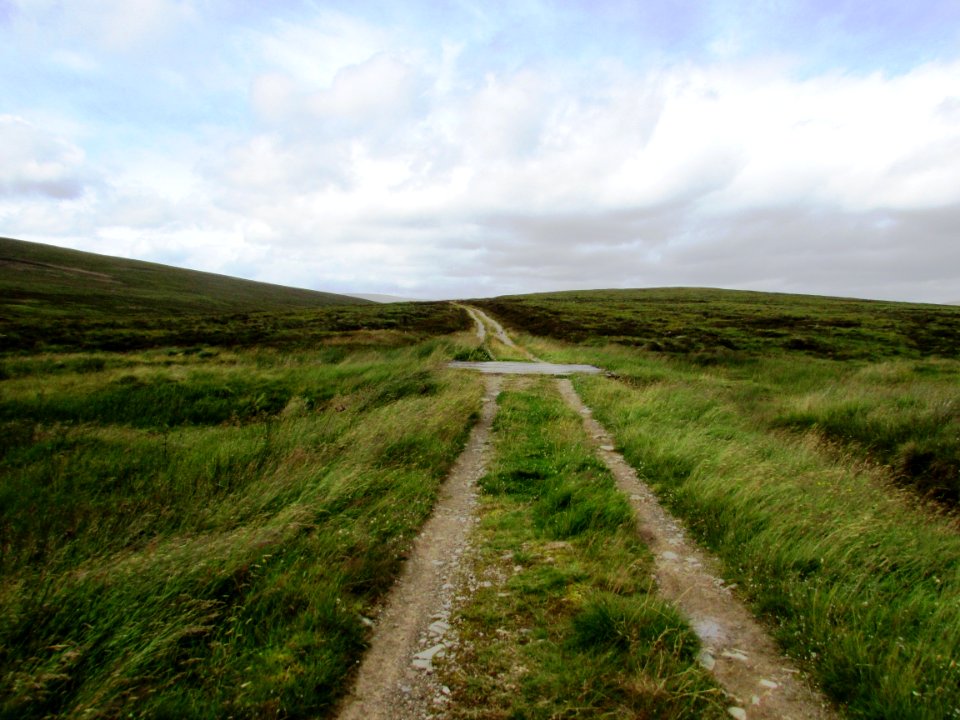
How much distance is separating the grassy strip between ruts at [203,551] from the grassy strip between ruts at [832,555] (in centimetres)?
362

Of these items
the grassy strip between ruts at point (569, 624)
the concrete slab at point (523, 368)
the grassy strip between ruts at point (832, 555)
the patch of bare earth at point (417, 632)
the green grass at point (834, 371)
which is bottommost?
the patch of bare earth at point (417, 632)

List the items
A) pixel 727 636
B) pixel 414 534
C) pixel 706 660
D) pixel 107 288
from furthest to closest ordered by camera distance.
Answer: pixel 107 288 < pixel 414 534 < pixel 727 636 < pixel 706 660

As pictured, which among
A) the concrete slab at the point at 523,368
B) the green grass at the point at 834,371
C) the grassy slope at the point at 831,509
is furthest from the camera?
the concrete slab at the point at 523,368

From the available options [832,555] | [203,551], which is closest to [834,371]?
[832,555]

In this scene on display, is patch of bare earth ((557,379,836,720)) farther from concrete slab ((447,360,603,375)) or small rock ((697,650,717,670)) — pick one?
concrete slab ((447,360,603,375))

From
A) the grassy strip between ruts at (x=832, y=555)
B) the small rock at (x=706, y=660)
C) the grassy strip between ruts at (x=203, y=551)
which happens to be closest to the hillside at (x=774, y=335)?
the grassy strip between ruts at (x=832, y=555)

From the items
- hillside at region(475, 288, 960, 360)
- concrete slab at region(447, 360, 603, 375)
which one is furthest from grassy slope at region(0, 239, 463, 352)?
hillside at region(475, 288, 960, 360)

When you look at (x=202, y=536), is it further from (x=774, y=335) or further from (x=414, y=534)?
(x=774, y=335)

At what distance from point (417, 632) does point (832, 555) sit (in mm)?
4255

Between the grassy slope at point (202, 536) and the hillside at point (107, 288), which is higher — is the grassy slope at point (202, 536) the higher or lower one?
the lower one

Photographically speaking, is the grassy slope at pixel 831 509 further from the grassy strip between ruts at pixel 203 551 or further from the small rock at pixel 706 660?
the grassy strip between ruts at pixel 203 551

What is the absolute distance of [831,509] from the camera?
244 inches

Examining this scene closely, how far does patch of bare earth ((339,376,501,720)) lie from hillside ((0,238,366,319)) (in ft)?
231

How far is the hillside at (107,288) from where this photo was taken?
70375mm
